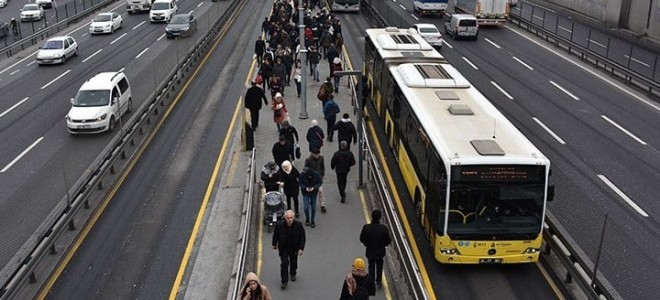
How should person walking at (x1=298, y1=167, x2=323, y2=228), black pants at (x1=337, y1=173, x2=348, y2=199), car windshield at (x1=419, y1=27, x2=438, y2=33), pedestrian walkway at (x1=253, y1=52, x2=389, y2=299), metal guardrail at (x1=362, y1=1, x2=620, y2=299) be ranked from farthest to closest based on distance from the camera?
car windshield at (x1=419, y1=27, x2=438, y2=33)
black pants at (x1=337, y1=173, x2=348, y2=199)
person walking at (x1=298, y1=167, x2=323, y2=228)
pedestrian walkway at (x1=253, y1=52, x2=389, y2=299)
metal guardrail at (x1=362, y1=1, x2=620, y2=299)

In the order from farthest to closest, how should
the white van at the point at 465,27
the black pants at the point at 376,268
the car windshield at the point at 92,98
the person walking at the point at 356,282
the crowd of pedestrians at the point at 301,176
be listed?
the white van at the point at 465,27 < the car windshield at the point at 92,98 < the black pants at the point at 376,268 < the crowd of pedestrians at the point at 301,176 < the person walking at the point at 356,282

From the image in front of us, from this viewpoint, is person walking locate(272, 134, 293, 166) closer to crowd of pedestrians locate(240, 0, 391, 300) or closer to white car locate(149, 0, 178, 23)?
crowd of pedestrians locate(240, 0, 391, 300)

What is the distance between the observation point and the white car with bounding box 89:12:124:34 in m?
48.0

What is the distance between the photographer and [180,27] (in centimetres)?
4431

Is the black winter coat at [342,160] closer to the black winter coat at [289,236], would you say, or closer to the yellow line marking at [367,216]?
the yellow line marking at [367,216]

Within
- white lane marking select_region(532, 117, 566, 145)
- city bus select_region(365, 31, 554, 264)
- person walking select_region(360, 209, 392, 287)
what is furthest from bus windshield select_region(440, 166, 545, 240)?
white lane marking select_region(532, 117, 566, 145)

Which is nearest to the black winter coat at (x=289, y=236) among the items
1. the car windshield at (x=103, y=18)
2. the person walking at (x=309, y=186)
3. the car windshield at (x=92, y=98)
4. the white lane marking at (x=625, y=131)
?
the person walking at (x=309, y=186)

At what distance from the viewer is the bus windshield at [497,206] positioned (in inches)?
492

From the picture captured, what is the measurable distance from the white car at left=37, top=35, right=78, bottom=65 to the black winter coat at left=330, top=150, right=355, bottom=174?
27386 mm

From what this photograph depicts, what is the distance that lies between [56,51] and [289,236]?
31160 millimetres

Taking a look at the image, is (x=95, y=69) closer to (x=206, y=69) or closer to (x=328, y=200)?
(x=206, y=69)

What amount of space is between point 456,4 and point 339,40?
26.5 m

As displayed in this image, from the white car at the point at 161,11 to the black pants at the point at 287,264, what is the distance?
1722 inches

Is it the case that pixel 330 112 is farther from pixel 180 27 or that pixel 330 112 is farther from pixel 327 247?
pixel 180 27
